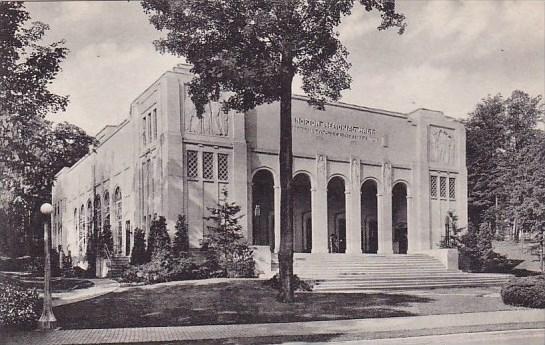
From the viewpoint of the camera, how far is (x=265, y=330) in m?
10.8

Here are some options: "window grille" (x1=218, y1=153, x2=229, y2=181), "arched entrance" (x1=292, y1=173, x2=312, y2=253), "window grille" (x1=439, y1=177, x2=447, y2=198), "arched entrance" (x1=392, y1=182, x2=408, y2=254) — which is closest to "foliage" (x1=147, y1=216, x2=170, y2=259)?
"window grille" (x1=218, y1=153, x2=229, y2=181)

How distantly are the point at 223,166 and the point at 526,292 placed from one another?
472 inches

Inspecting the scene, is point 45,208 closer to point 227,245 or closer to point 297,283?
point 297,283

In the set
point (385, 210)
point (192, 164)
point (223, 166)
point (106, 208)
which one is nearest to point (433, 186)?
point (385, 210)

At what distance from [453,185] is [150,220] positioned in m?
15.1

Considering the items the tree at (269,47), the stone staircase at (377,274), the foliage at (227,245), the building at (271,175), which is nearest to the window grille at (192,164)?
the building at (271,175)

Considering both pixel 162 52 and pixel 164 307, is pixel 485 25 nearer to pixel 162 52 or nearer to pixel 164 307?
pixel 162 52

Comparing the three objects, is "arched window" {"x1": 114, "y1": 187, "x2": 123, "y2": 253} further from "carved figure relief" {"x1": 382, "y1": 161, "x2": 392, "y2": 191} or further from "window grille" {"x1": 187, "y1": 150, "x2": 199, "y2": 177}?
"carved figure relief" {"x1": 382, "y1": 161, "x2": 392, "y2": 191}

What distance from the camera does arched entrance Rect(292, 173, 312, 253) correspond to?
2641 centimetres

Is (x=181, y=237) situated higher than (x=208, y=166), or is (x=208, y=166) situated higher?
(x=208, y=166)

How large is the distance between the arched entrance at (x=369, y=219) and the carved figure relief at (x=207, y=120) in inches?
336

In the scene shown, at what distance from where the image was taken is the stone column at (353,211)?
2542 centimetres

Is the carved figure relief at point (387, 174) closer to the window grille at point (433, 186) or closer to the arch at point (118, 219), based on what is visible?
the window grille at point (433, 186)

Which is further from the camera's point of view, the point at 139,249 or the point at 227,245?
the point at 139,249
